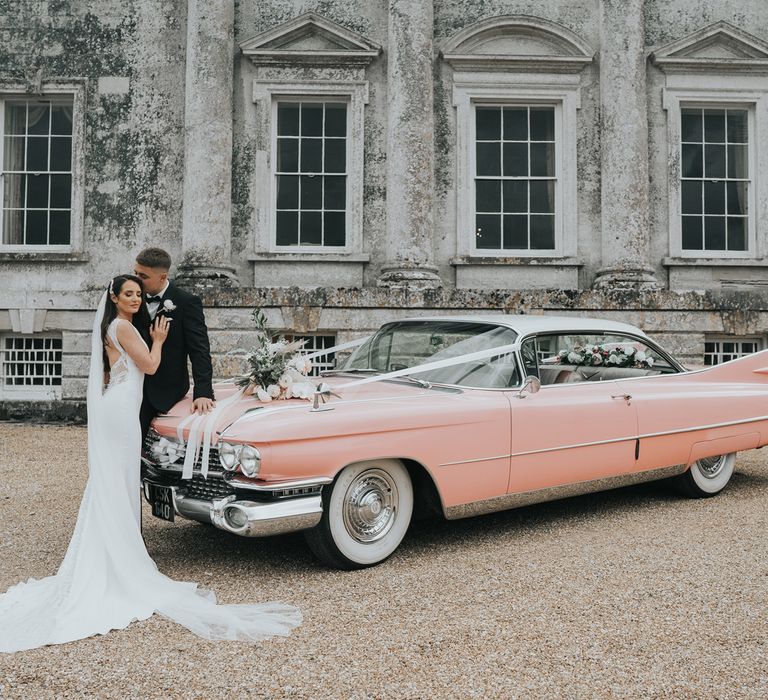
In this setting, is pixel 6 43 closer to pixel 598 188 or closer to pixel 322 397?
pixel 598 188

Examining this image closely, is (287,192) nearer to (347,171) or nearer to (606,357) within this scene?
(347,171)

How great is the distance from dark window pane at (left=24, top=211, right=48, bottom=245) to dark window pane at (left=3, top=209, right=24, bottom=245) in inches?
4.9

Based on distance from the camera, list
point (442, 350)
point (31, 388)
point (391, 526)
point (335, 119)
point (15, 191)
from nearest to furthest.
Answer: point (391, 526), point (442, 350), point (31, 388), point (335, 119), point (15, 191)

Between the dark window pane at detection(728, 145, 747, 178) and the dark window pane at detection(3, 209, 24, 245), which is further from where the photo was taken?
the dark window pane at detection(728, 145, 747, 178)

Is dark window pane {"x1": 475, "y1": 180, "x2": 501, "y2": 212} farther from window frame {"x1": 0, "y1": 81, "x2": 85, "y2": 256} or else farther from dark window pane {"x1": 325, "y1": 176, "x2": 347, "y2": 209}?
window frame {"x1": 0, "y1": 81, "x2": 85, "y2": 256}

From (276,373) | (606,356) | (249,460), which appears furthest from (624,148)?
(249,460)

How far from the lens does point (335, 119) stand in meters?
11.7

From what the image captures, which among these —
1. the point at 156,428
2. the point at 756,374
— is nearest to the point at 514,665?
the point at 156,428

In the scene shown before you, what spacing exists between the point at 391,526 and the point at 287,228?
312 inches

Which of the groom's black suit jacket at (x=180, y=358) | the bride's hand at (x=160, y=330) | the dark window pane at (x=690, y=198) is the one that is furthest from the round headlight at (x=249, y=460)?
the dark window pane at (x=690, y=198)

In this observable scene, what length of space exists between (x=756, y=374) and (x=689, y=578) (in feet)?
9.33

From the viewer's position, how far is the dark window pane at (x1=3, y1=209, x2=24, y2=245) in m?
11.8

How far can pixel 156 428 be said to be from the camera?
4395 mm

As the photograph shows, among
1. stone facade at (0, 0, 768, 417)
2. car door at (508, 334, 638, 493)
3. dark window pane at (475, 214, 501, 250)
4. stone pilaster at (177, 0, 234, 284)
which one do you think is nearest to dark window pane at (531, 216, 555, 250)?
stone facade at (0, 0, 768, 417)
